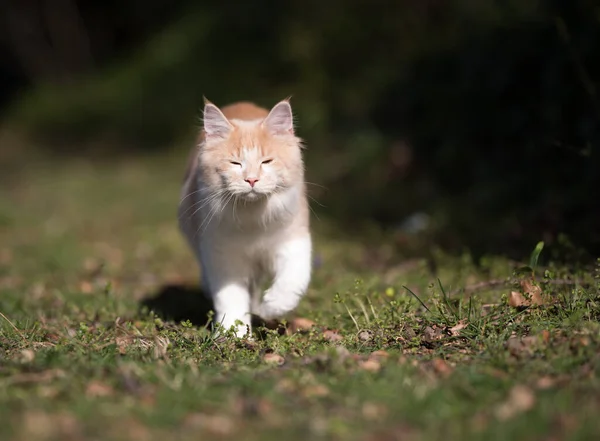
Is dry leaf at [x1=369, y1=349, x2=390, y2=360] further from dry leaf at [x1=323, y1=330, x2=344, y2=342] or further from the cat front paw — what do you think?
the cat front paw

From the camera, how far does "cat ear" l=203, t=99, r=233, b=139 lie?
3906mm

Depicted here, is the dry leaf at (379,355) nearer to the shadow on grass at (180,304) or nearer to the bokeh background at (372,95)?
the shadow on grass at (180,304)

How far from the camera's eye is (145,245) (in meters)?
7.07

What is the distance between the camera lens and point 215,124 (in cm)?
394

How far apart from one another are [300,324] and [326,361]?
1.15 m

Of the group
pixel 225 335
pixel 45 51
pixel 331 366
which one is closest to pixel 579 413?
pixel 331 366

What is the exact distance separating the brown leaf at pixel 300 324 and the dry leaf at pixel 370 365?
936mm

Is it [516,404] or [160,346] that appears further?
[160,346]

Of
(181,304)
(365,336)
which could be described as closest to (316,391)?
(365,336)

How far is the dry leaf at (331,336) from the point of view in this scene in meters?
3.68

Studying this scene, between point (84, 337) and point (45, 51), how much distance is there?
16.2 metres

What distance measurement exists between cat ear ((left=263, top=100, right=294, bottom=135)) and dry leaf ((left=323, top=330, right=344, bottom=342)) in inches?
42.1

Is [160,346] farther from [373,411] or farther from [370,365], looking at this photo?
[373,411]

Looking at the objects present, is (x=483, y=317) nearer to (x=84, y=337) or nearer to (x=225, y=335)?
(x=225, y=335)
